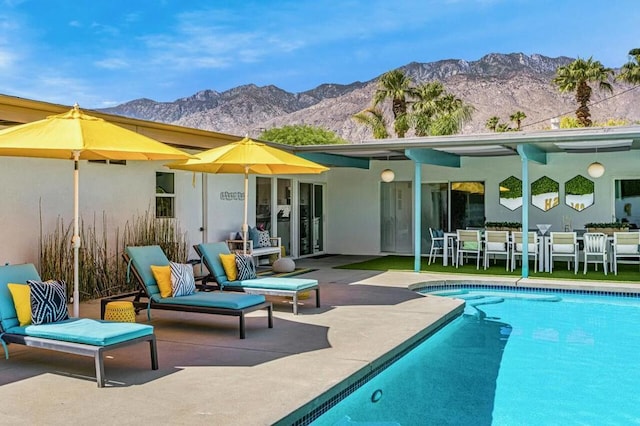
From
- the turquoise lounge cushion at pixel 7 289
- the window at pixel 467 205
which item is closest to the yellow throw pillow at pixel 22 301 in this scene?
the turquoise lounge cushion at pixel 7 289

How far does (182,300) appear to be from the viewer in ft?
21.3

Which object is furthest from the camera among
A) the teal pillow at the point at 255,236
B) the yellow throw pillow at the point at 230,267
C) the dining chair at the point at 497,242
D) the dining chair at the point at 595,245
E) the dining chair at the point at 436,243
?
the dining chair at the point at 436,243

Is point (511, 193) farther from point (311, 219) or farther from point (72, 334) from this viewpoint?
point (72, 334)

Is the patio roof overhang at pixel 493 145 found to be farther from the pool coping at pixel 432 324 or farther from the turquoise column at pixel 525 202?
the pool coping at pixel 432 324

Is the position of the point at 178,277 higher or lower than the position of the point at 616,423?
higher

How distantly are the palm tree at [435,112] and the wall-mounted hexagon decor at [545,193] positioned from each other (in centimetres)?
1744

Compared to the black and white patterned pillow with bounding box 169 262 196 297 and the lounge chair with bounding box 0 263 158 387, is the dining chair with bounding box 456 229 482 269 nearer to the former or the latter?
the black and white patterned pillow with bounding box 169 262 196 297

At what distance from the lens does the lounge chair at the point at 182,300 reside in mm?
6207

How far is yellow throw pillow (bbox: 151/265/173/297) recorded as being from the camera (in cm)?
678

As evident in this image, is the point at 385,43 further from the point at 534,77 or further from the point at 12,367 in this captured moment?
the point at 12,367

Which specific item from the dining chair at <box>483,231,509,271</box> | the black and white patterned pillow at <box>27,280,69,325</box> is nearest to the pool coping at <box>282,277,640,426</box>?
the dining chair at <box>483,231,509,271</box>

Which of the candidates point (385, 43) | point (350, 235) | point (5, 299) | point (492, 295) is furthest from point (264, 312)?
point (385, 43)

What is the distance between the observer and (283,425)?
3.82 meters

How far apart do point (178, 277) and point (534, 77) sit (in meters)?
65.1
